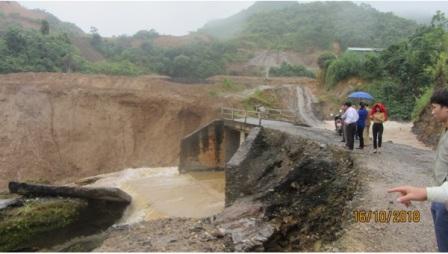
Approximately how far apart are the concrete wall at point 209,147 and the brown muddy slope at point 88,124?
505cm

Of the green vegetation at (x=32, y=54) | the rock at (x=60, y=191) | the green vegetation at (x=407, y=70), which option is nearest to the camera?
the rock at (x=60, y=191)

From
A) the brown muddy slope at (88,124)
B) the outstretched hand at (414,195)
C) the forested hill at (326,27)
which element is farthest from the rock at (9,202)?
the forested hill at (326,27)

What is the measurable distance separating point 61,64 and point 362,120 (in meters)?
38.1

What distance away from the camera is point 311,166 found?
12945mm

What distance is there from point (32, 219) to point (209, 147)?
35.3 feet

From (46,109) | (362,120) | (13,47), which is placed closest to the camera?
(362,120)

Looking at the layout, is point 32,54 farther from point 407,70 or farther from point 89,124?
point 407,70

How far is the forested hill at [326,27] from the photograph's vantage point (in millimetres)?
67562

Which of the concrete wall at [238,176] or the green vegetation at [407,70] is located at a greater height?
the green vegetation at [407,70]

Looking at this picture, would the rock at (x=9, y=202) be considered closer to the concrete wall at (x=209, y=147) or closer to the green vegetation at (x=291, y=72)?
the concrete wall at (x=209, y=147)

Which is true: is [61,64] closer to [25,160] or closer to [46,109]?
[46,109]

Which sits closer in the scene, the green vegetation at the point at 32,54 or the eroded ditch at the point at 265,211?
the eroded ditch at the point at 265,211

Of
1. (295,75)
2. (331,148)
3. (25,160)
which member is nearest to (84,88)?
(25,160)

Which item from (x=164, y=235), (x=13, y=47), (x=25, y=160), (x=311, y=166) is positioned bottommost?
(x=25, y=160)
